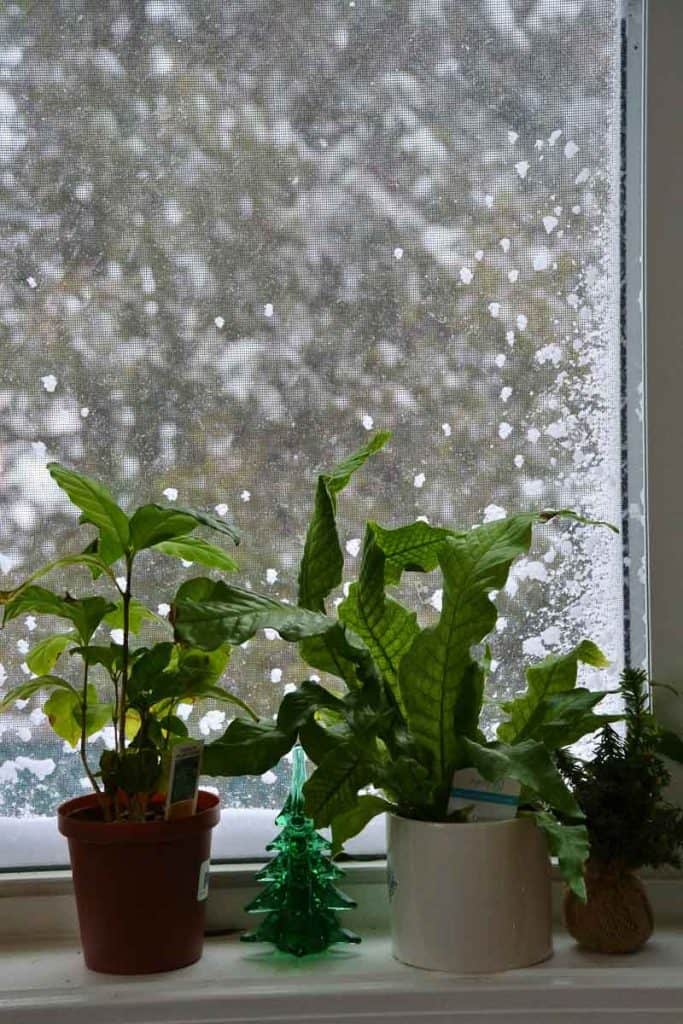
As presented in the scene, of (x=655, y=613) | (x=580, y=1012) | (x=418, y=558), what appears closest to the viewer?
(x=580, y=1012)

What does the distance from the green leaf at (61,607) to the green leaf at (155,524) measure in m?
0.08

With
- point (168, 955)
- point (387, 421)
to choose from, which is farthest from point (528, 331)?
point (168, 955)

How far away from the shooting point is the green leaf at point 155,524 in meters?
1.20

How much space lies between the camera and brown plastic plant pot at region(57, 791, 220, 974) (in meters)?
1.20

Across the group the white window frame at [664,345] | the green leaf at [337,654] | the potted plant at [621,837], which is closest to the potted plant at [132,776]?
the green leaf at [337,654]

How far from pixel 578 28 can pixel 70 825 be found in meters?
1.18

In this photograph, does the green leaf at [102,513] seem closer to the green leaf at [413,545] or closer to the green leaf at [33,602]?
the green leaf at [33,602]

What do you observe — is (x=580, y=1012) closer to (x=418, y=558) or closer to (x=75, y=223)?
(x=418, y=558)

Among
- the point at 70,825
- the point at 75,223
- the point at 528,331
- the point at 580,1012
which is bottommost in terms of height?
the point at 580,1012

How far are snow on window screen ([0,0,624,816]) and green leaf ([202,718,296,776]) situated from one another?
237mm

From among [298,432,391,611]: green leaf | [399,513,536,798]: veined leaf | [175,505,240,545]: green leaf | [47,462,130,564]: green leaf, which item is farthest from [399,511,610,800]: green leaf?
[47,462,130,564]: green leaf

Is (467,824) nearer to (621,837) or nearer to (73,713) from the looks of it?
(621,837)

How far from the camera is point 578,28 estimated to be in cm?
147

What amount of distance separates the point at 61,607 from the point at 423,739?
422mm
